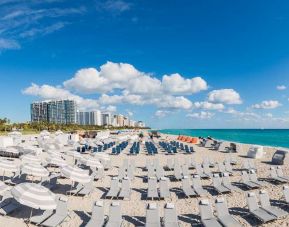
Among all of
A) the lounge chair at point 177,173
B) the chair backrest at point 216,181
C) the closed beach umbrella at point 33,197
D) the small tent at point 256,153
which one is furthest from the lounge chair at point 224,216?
A: the small tent at point 256,153

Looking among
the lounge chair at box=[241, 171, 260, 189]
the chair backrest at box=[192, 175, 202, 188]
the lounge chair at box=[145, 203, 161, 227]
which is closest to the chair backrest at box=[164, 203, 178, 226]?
the lounge chair at box=[145, 203, 161, 227]

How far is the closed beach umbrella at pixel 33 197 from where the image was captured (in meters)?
7.58

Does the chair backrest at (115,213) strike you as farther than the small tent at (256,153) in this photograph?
No

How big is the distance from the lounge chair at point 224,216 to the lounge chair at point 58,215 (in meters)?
4.12

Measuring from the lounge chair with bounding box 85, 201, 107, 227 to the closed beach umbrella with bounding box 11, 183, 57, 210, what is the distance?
3.32 ft

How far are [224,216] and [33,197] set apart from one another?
16.1 ft

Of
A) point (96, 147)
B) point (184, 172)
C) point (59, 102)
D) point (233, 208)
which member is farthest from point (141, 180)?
point (59, 102)

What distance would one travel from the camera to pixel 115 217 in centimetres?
804

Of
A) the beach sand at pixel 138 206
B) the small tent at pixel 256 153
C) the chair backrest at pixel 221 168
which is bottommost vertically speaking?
the beach sand at pixel 138 206

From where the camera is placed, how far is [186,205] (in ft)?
33.1

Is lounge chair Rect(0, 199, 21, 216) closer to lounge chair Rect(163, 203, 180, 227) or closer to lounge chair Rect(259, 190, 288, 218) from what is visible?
lounge chair Rect(163, 203, 180, 227)

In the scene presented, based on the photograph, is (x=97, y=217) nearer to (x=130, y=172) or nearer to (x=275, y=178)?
(x=130, y=172)

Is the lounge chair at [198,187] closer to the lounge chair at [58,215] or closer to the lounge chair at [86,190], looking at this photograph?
the lounge chair at [86,190]

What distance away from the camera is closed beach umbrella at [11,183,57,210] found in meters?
7.58
